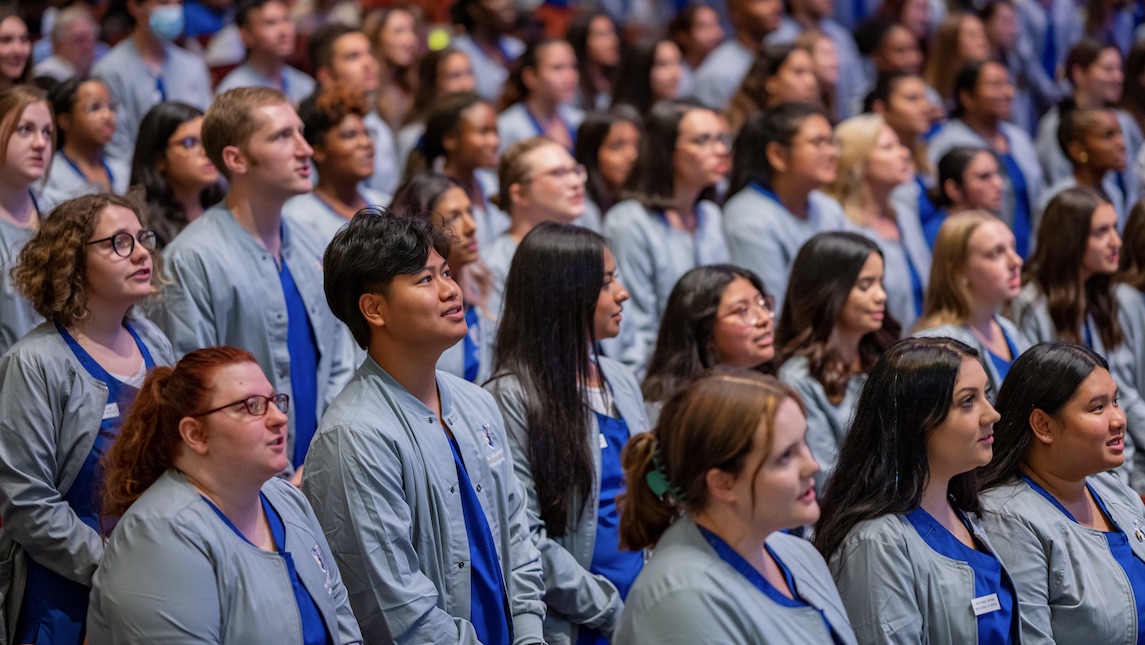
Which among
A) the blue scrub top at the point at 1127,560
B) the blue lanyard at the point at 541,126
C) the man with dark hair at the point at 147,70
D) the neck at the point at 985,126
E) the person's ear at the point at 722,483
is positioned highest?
the man with dark hair at the point at 147,70

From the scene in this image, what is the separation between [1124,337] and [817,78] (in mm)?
2921

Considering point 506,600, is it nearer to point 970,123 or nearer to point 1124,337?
point 1124,337

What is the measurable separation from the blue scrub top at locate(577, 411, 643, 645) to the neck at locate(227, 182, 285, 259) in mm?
1211

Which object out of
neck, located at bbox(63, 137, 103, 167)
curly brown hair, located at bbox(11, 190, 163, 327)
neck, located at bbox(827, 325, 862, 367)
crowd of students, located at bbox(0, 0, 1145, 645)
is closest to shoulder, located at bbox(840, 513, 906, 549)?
crowd of students, located at bbox(0, 0, 1145, 645)

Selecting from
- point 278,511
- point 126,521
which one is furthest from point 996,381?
point 126,521

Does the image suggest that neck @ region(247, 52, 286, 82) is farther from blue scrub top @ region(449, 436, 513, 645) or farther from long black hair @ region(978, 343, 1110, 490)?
long black hair @ region(978, 343, 1110, 490)

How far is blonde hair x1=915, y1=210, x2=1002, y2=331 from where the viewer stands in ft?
14.3

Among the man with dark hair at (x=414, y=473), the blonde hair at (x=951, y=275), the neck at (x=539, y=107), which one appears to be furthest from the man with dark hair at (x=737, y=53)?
the man with dark hair at (x=414, y=473)

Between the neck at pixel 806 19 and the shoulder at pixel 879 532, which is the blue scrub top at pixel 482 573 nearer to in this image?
the shoulder at pixel 879 532

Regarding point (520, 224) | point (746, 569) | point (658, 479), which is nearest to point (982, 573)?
point (746, 569)

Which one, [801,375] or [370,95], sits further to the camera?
[370,95]

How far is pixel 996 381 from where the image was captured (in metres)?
4.20

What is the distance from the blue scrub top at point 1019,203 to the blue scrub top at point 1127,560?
12.0 ft

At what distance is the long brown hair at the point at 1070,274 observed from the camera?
4.70 meters
